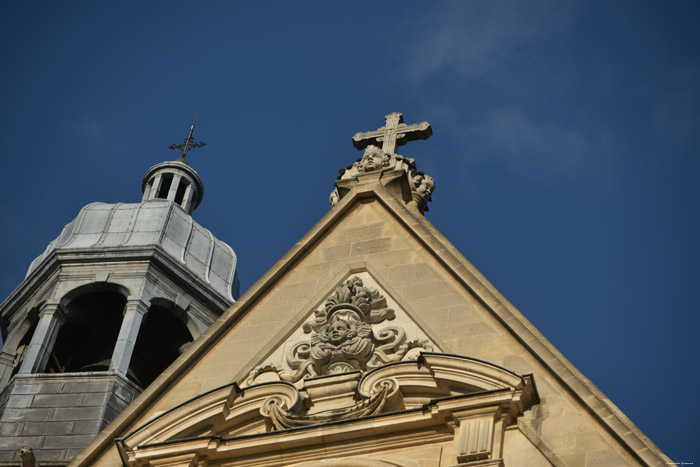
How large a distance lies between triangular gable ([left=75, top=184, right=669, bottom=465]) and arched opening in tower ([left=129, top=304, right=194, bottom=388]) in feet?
28.8

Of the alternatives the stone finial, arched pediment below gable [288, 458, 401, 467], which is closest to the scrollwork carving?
arched pediment below gable [288, 458, 401, 467]

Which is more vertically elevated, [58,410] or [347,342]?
[58,410]

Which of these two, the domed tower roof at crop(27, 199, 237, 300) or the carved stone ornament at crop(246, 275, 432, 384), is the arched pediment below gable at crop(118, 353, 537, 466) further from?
the domed tower roof at crop(27, 199, 237, 300)

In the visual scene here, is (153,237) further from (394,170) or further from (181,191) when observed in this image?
(394,170)

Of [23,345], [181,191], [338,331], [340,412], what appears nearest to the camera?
[340,412]

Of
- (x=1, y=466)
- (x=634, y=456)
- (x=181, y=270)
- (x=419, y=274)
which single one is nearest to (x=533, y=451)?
(x=634, y=456)

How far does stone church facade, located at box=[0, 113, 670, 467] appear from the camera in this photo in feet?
46.8

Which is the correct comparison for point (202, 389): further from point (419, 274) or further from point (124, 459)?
point (419, 274)

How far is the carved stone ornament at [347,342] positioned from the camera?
15469 millimetres

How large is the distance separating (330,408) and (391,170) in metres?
3.52

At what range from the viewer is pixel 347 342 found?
15570mm

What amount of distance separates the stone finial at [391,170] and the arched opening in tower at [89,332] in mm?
7956

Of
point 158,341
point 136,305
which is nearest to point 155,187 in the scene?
point 158,341

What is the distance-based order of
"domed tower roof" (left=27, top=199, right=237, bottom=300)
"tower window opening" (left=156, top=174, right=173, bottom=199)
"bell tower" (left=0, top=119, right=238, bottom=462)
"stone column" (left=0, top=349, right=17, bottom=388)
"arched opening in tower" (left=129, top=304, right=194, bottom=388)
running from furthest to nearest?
"tower window opening" (left=156, top=174, right=173, bottom=199), "domed tower roof" (left=27, top=199, right=237, bottom=300), "arched opening in tower" (left=129, top=304, right=194, bottom=388), "stone column" (left=0, top=349, right=17, bottom=388), "bell tower" (left=0, top=119, right=238, bottom=462)
